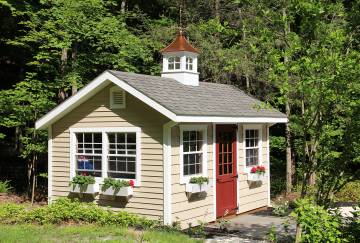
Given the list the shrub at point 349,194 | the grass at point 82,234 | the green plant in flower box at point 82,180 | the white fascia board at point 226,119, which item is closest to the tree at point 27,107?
the green plant in flower box at point 82,180

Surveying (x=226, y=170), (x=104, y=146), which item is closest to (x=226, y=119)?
(x=226, y=170)

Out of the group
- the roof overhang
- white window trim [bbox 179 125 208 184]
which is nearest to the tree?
the roof overhang

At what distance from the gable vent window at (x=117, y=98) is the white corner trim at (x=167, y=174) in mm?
1504

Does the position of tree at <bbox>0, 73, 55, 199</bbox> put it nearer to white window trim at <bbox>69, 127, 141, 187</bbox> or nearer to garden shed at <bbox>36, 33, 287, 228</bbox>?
garden shed at <bbox>36, 33, 287, 228</bbox>

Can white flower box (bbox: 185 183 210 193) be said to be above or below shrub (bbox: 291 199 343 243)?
above

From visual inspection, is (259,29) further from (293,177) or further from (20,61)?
(20,61)

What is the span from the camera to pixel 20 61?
78.6 ft

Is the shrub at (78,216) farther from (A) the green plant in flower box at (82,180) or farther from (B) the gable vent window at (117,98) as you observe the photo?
(B) the gable vent window at (117,98)

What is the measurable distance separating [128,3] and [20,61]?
254 inches

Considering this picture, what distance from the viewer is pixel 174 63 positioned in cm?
1401

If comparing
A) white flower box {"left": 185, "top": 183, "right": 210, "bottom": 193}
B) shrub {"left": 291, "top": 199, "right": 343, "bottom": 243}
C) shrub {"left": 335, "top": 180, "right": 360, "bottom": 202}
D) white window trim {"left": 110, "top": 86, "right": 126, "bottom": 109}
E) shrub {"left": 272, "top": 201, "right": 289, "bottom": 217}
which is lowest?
shrub {"left": 335, "top": 180, "right": 360, "bottom": 202}

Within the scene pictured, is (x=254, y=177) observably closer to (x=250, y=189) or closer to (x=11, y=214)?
(x=250, y=189)

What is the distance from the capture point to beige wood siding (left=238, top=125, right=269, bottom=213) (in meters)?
13.5

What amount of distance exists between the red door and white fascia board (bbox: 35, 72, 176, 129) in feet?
7.69
